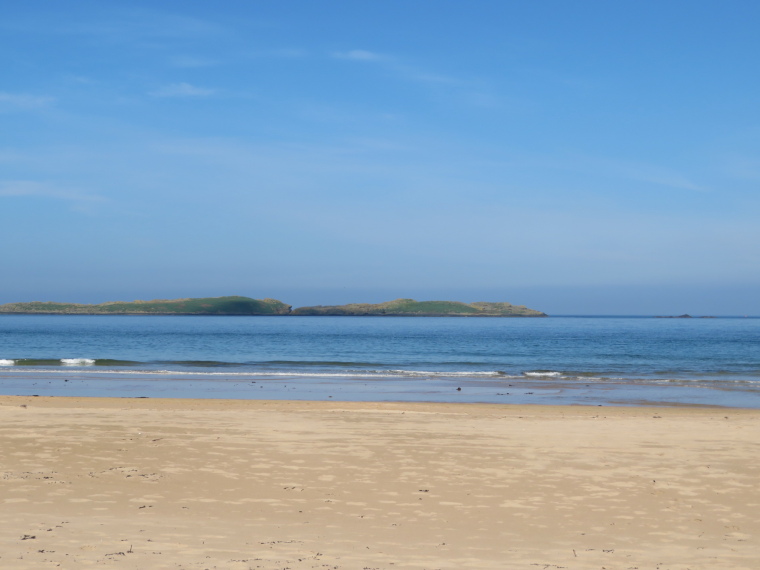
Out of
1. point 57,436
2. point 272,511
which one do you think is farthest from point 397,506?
point 57,436

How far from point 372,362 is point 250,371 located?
10824 mm

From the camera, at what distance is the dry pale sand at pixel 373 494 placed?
22.5ft

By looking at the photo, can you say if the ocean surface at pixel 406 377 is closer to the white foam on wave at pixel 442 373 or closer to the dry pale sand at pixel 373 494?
the white foam on wave at pixel 442 373

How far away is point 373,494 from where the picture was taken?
9.22 metres

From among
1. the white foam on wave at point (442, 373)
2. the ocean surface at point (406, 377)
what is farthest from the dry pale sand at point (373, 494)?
the white foam on wave at point (442, 373)

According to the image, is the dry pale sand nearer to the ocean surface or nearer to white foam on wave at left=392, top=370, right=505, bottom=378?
the ocean surface

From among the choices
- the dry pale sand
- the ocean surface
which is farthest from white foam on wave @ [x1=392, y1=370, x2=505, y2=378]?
the dry pale sand

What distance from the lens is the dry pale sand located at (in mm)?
6844

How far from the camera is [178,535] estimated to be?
734cm

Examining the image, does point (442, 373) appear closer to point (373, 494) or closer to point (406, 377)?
point (406, 377)

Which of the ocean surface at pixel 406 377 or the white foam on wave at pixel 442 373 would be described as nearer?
the ocean surface at pixel 406 377

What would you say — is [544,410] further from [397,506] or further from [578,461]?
[397,506]

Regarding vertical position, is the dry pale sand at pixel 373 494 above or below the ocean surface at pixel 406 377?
above

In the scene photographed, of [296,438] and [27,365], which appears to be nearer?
[296,438]
